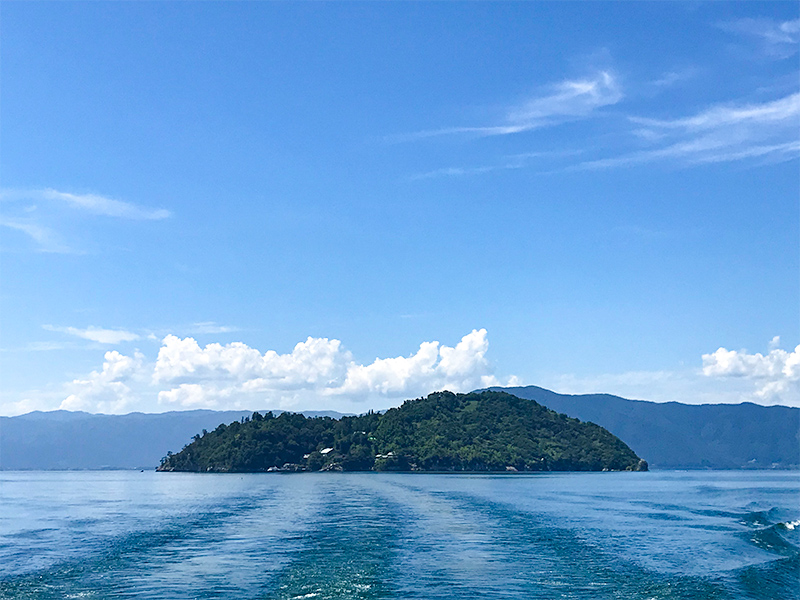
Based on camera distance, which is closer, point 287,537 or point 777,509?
point 287,537

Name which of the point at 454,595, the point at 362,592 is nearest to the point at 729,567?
the point at 454,595

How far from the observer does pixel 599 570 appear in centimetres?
4566

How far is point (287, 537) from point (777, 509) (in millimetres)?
67974

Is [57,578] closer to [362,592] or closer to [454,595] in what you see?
[362,592]

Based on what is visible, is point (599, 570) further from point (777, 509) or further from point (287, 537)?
point (777, 509)

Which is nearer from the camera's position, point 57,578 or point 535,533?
point 57,578

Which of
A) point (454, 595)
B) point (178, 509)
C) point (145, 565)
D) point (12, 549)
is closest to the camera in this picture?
point (454, 595)

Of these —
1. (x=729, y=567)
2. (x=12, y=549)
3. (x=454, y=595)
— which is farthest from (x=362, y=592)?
(x=12, y=549)

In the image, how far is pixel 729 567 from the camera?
159 ft

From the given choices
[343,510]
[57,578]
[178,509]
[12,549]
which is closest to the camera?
[57,578]

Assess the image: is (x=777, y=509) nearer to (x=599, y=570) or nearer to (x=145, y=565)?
(x=599, y=570)

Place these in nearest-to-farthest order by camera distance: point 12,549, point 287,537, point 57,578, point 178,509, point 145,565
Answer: point 57,578
point 145,565
point 12,549
point 287,537
point 178,509

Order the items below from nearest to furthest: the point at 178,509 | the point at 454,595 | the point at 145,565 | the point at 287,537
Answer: the point at 454,595 → the point at 145,565 → the point at 287,537 → the point at 178,509

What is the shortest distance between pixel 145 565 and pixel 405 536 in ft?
70.1
